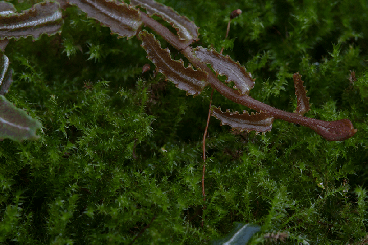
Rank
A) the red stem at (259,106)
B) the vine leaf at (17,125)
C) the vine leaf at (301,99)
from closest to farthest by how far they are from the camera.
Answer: the vine leaf at (17,125)
the red stem at (259,106)
the vine leaf at (301,99)

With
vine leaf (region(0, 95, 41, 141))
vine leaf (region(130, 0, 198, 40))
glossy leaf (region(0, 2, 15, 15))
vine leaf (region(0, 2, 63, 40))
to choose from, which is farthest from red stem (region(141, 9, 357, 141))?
vine leaf (region(0, 95, 41, 141))

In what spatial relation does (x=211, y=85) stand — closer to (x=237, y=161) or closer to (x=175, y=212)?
(x=237, y=161)

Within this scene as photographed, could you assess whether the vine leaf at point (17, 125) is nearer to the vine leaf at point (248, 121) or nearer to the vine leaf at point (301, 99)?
the vine leaf at point (248, 121)

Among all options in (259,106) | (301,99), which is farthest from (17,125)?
(301,99)

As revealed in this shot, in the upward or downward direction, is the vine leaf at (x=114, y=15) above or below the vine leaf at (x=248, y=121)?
above

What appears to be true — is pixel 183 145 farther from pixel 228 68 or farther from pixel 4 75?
pixel 4 75

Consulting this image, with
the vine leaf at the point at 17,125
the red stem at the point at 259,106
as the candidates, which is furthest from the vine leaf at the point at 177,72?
the vine leaf at the point at 17,125
